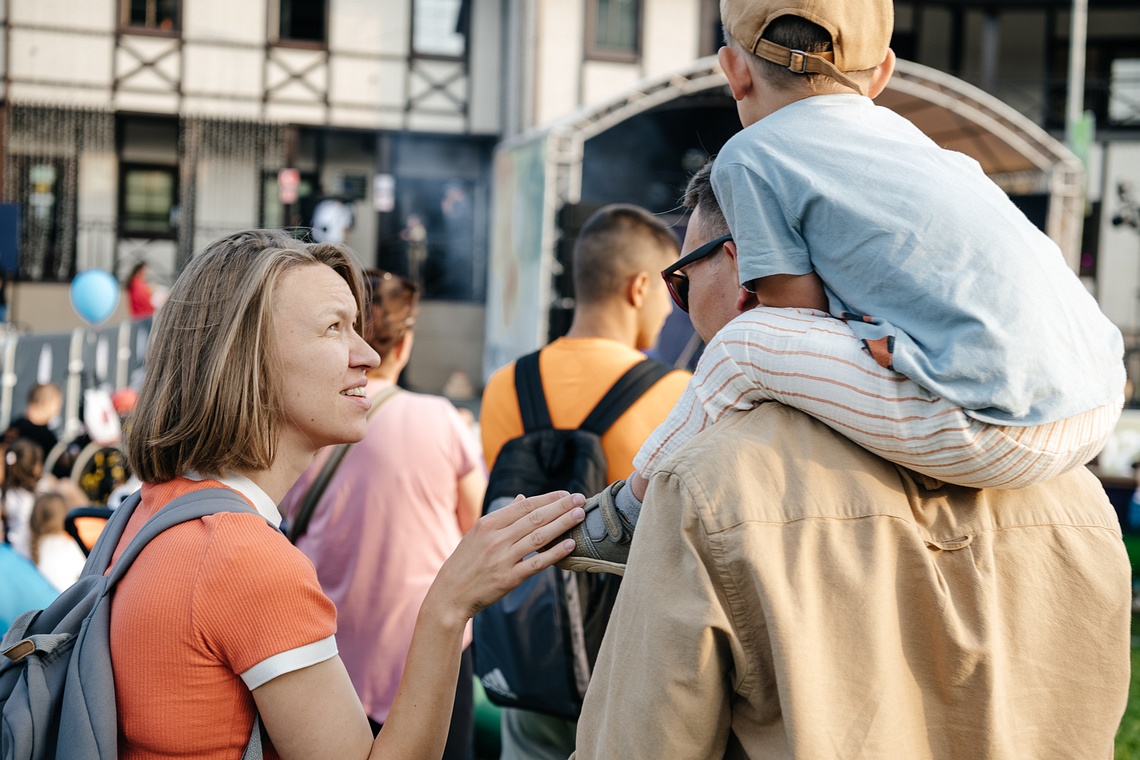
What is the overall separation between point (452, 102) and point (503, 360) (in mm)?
4963

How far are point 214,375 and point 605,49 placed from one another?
1483 centimetres

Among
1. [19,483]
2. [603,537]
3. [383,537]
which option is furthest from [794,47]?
[19,483]

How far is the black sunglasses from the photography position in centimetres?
160

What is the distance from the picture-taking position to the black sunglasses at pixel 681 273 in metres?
1.60

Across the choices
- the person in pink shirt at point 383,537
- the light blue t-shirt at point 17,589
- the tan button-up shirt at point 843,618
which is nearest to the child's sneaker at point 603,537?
the tan button-up shirt at point 843,618

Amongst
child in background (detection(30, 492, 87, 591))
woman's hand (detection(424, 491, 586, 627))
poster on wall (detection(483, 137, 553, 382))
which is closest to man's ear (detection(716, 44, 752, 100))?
woman's hand (detection(424, 491, 586, 627))

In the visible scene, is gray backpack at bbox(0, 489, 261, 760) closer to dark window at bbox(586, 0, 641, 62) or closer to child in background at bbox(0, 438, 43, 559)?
child in background at bbox(0, 438, 43, 559)

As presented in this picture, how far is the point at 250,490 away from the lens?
1.70m

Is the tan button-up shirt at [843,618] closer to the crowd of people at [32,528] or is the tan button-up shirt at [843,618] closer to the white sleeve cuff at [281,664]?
the white sleeve cuff at [281,664]

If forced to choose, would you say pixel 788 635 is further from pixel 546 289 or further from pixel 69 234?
pixel 69 234

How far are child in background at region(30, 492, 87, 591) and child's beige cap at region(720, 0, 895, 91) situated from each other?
456 centimetres

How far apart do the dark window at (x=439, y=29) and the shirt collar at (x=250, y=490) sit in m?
15.9

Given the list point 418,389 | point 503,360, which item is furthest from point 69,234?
point 503,360

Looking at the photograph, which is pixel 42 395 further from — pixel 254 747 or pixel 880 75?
pixel 880 75
